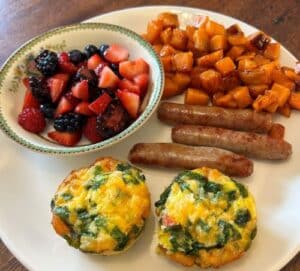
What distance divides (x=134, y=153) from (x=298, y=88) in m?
0.80

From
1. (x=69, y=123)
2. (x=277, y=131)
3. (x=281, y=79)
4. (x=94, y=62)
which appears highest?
(x=94, y=62)

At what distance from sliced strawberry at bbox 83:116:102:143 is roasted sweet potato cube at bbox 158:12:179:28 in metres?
0.63

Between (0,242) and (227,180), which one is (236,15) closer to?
(227,180)

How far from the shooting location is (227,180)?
1.67 m

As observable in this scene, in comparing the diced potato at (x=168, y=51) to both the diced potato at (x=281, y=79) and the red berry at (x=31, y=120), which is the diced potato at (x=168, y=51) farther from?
the red berry at (x=31, y=120)

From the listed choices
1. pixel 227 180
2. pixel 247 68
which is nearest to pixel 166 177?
pixel 227 180

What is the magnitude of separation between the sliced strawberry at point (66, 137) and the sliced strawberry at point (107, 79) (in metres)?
0.23

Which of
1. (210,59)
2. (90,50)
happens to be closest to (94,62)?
(90,50)

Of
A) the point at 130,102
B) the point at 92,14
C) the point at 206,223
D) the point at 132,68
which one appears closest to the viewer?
the point at 206,223

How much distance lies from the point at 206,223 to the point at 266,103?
0.67 m

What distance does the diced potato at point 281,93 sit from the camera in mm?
2027

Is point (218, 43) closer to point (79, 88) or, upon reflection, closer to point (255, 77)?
point (255, 77)

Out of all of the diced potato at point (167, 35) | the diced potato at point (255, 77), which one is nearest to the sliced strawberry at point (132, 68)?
the diced potato at point (167, 35)

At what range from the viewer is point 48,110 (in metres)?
2.03
